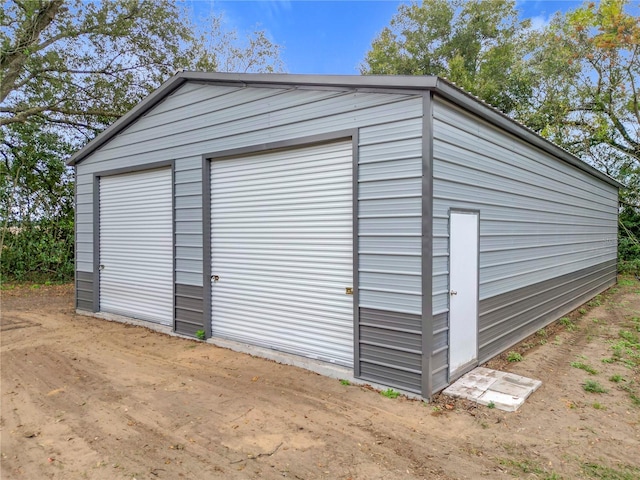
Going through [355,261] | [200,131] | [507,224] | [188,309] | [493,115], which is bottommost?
[188,309]

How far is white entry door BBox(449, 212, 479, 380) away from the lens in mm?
4020

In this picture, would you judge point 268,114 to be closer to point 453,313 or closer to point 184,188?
point 184,188

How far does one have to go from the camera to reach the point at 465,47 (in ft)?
58.0

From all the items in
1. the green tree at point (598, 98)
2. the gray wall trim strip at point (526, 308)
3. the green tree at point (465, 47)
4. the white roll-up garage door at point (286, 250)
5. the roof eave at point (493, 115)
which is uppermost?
the green tree at point (465, 47)

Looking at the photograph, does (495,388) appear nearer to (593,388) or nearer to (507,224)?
(593,388)

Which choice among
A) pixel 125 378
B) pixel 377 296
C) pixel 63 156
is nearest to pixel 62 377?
pixel 125 378

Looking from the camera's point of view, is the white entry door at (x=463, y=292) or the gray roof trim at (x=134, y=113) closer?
the white entry door at (x=463, y=292)

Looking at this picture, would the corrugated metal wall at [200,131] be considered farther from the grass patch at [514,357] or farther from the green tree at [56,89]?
the green tree at [56,89]

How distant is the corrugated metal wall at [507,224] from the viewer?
12.6 feet

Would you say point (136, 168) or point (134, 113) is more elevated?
point (134, 113)

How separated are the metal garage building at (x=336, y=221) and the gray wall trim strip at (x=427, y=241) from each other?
2cm

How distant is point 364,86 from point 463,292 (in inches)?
96.9

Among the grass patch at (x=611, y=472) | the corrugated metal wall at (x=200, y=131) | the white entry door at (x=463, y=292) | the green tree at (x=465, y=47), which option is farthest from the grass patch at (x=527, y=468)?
the green tree at (x=465, y=47)

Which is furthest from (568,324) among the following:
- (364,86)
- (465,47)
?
(465,47)
